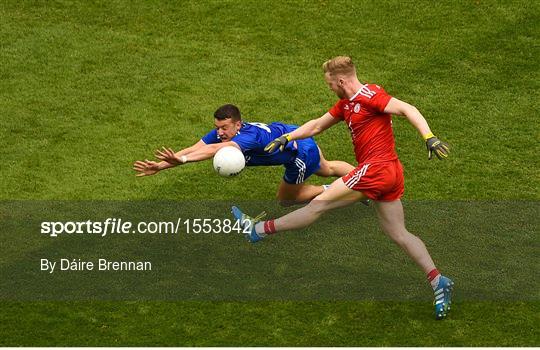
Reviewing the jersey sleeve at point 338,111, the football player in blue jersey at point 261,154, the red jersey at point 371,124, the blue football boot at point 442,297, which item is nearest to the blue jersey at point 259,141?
the football player in blue jersey at point 261,154

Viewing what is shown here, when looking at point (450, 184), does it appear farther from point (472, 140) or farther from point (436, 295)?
point (436, 295)

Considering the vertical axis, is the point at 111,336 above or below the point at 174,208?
below

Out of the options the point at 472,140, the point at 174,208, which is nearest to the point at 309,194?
the point at 174,208

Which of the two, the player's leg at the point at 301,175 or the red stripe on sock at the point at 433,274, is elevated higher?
the player's leg at the point at 301,175

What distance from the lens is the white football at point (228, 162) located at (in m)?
14.8

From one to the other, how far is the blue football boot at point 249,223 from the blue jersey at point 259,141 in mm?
806

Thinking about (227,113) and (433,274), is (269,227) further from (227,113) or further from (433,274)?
(433,274)

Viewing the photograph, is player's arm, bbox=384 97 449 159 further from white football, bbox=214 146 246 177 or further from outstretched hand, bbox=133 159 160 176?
outstretched hand, bbox=133 159 160 176

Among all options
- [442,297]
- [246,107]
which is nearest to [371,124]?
[442,297]

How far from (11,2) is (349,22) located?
6.27m

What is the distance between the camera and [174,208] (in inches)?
668

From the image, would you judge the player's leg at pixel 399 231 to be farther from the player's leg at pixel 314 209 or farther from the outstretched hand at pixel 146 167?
the outstretched hand at pixel 146 167

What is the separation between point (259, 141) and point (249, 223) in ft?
4.06

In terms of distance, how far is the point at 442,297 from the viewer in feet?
46.4
